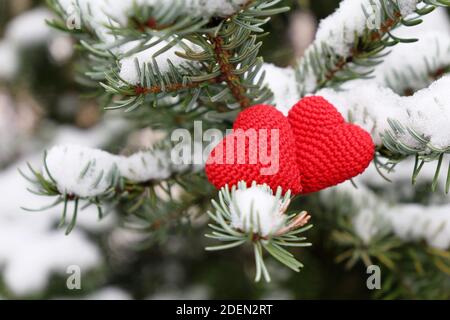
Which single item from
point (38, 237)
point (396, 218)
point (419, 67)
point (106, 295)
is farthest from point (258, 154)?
point (38, 237)

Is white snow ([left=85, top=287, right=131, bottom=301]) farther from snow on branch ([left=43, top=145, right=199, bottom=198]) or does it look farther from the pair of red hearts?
the pair of red hearts

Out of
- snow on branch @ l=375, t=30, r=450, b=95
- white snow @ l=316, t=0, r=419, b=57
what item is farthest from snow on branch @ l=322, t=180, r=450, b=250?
white snow @ l=316, t=0, r=419, b=57

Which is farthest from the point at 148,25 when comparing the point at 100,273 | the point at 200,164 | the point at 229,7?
the point at 100,273

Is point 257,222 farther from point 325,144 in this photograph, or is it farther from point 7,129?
point 7,129

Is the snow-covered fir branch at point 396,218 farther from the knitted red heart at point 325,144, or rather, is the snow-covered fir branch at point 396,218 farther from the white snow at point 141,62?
the white snow at point 141,62

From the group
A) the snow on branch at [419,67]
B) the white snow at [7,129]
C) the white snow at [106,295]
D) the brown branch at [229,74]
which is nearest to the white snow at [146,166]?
the brown branch at [229,74]

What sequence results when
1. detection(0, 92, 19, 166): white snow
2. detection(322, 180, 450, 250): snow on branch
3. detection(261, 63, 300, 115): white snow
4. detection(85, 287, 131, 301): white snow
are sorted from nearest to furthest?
1. detection(261, 63, 300, 115): white snow
2. detection(322, 180, 450, 250): snow on branch
3. detection(85, 287, 131, 301): white snow
4. detection(0, 92, 19, 166): white snow
